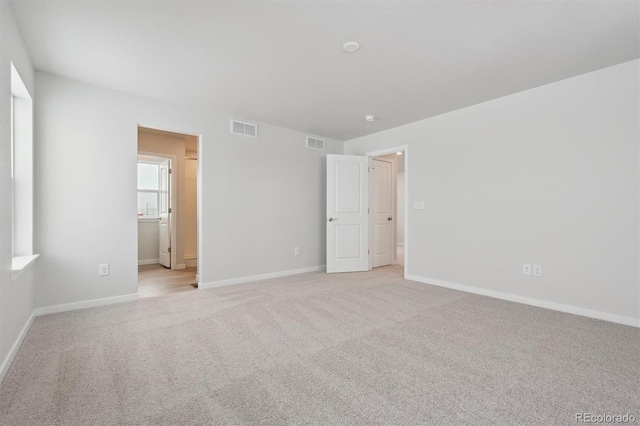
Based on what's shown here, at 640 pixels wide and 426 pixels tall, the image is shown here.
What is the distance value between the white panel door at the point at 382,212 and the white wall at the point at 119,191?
1764mm

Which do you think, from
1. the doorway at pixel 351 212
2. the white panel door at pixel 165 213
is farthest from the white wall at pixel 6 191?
the doorway at pixel 351 212

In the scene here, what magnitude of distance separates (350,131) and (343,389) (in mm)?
4184

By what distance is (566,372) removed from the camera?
6.40 ft

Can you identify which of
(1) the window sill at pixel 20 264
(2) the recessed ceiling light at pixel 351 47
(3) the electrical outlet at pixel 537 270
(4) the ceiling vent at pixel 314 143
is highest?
(2) the recessed ceiling light at pixel 351 47

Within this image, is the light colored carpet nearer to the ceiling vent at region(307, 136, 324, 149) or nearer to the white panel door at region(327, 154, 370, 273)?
the white panel door at region(327, 154, 370, 273)

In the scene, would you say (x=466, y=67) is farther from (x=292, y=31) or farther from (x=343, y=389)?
(x=343, y=389)

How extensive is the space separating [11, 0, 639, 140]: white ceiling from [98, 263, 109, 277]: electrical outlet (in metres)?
1.98

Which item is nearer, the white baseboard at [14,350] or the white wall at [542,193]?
the white baseboard at [14,350]

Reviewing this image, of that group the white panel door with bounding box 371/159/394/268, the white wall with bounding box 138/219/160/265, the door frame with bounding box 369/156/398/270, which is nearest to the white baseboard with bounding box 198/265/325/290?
the door frame with bounding box 369/156/398/270

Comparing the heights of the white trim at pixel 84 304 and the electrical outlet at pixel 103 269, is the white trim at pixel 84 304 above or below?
below

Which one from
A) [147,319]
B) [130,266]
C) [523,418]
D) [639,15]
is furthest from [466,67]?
[130,266]

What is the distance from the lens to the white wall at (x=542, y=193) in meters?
2.83

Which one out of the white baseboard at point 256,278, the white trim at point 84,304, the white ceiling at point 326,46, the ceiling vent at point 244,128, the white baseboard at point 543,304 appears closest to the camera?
the white ceiling at point 326,46

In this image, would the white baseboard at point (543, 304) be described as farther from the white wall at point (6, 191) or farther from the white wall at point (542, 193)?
the white wall at point (6, 191)
